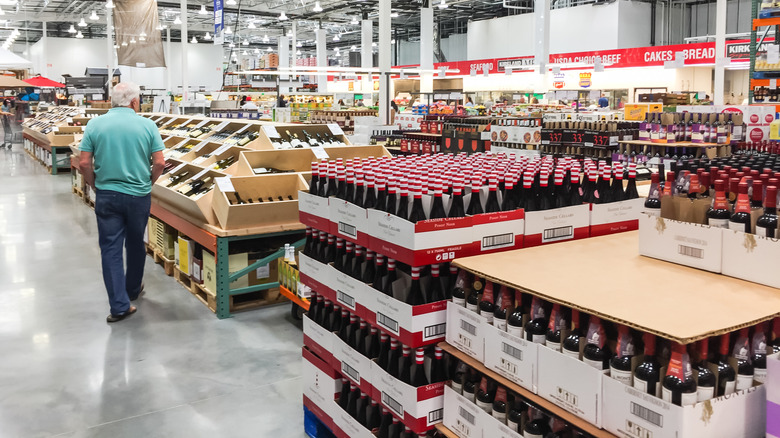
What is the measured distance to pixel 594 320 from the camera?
6.47 ft

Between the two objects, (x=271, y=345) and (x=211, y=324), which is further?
(x=211, y=324)

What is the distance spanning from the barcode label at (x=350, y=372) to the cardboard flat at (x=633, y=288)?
78 cm

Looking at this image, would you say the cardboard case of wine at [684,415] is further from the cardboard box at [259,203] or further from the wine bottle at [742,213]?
the cardboard box at [259,203]

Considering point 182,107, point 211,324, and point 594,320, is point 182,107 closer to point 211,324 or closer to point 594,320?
point 211,324

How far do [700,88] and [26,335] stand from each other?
18.8 m

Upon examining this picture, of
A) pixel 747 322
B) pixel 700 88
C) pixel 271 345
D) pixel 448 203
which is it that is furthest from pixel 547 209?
pixel 700 88

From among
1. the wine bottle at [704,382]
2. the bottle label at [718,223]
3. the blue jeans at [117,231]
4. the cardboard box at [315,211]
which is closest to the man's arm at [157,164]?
the blue jeans at [117,231]

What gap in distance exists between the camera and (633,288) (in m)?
2.08

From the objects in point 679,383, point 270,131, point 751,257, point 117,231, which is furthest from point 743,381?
point 270,131

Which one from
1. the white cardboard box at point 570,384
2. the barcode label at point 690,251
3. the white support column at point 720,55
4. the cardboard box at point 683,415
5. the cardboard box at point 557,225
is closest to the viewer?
the cardboard box at point 683,415

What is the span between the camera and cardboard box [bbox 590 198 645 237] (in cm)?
295

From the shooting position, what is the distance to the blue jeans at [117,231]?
5.02 m

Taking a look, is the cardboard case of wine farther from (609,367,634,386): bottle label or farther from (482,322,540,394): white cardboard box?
(482,322,540,394): white cardboard box

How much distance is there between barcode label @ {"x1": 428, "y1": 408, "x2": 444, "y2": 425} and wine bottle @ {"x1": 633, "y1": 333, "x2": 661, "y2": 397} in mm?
940
